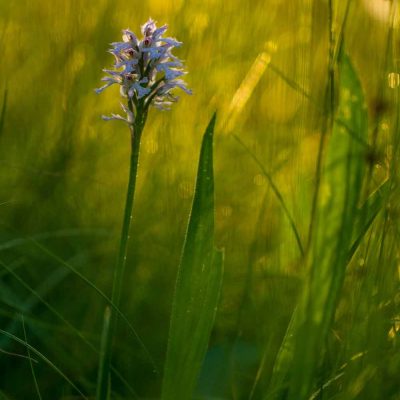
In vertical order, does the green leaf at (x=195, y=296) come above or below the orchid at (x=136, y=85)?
below

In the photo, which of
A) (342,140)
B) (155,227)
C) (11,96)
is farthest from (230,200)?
(342,140)

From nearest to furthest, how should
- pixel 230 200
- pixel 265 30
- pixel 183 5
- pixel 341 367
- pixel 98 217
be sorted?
pixel 341 367 → pixel 98 217 → pixel 230 200 → pixel 183 5 → pixel 265 30

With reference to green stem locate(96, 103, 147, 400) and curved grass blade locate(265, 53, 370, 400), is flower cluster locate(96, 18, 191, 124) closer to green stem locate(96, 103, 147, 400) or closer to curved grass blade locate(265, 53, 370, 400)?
green stem locate(96, 103, 147, 400)

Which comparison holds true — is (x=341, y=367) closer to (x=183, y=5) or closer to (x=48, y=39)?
(x=183, y=5)

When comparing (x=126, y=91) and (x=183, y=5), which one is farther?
(x=183, y=5)

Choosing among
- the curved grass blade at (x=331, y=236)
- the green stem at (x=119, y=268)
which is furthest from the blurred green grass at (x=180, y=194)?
the green stem at (x=119, y=268)

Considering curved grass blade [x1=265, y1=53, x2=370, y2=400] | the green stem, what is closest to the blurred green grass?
curved grass blade [x1=265, y1=53, x2=370, y2=400]

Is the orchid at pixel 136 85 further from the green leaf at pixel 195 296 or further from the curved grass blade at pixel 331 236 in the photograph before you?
the curved grass blade at pixel 331 236
